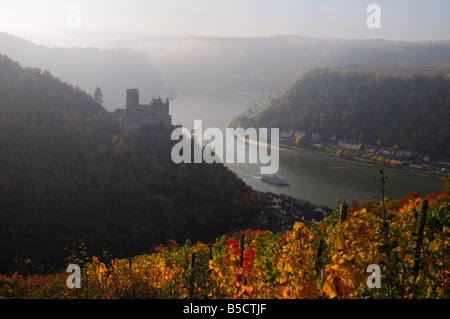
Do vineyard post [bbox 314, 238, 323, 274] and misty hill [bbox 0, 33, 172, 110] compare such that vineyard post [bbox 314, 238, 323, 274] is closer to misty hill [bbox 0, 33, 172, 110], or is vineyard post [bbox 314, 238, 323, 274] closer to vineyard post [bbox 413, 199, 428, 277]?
vineyard post [bbox 413, 199, 428, 277]

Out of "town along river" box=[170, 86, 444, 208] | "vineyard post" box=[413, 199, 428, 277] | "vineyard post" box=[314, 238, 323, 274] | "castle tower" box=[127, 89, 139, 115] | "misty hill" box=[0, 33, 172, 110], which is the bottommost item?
"town along river" box=[170, 86, 444, 208]

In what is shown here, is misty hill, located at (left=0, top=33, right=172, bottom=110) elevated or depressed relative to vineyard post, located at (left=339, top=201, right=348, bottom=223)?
elevated

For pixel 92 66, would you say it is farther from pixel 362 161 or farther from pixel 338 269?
pixel 338 269

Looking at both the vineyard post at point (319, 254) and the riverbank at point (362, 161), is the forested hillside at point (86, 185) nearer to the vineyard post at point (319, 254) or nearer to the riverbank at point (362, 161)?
the vineyard post at point (319, 254)

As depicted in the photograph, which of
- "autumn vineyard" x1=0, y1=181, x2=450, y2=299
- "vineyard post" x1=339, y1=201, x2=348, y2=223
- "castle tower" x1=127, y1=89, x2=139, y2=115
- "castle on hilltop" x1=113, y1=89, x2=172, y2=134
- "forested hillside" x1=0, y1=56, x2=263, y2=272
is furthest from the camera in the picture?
"castle tower" x1=127, y1=89, x2=139, y2=115

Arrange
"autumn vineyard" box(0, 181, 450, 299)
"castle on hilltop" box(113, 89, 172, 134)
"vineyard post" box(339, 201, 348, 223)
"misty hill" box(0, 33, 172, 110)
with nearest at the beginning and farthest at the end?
"autumn vineyard" box(0, 181, 450, 299)
"vineyard post" box(339, 201, 348, 223)
"castle on hilltop" box(113, 89, 172, 134)
"misty hill" box(0, 33, 172, 110)

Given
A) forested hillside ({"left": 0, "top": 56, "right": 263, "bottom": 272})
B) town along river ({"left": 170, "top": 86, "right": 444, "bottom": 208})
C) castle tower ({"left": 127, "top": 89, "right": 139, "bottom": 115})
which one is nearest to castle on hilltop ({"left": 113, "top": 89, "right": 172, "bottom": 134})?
castle tower ({"left": 127, "top": 89, "right": 139, "bottom": 115})

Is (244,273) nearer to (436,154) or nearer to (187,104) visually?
(436,154)
